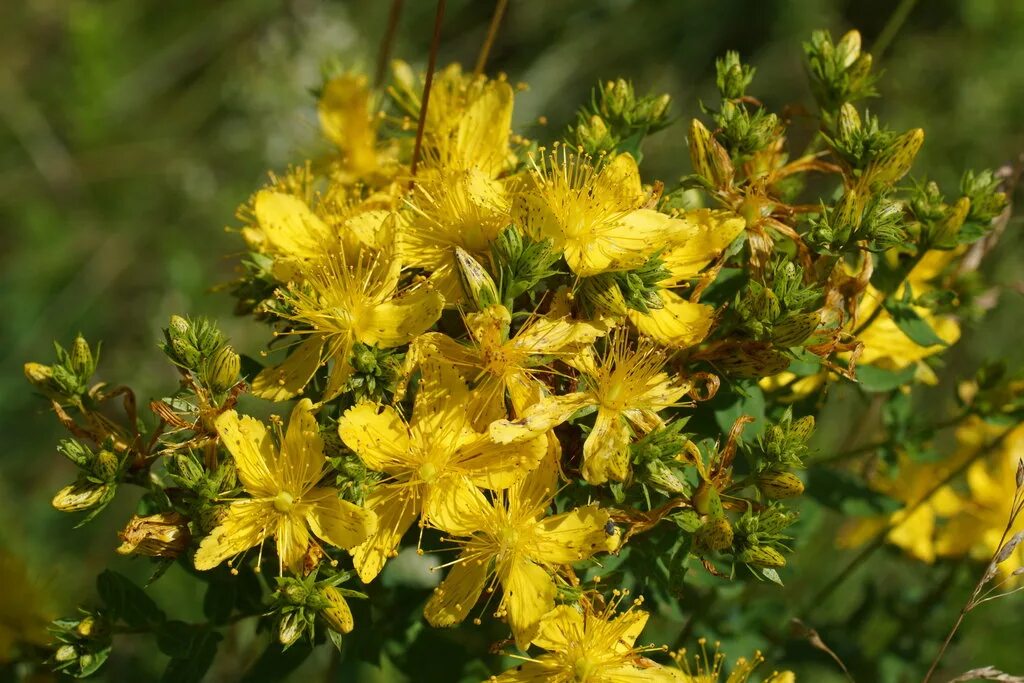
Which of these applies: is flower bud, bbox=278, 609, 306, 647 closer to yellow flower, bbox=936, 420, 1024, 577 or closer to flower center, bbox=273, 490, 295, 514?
flower center, bbox=273, 490, 295, 514

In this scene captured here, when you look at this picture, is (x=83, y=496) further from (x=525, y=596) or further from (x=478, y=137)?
(x=478, y=137)

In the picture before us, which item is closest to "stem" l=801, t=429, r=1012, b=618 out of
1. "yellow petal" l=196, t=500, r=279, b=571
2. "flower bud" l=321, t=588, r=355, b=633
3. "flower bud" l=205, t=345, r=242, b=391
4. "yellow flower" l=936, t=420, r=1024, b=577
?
"yellow flower" l=936, t=420, r=1024, b=577

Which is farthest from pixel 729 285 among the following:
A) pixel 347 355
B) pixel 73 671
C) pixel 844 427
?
pixel 844 427

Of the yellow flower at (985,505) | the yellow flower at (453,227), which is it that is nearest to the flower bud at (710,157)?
the yellow flower at (453,227)

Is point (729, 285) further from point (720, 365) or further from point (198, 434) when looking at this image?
point (198, 434)

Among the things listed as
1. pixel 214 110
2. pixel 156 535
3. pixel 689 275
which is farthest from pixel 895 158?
pixel 214 110

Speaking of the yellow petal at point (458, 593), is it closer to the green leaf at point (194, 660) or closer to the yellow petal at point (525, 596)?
the yellow petal at point (525, 596)
